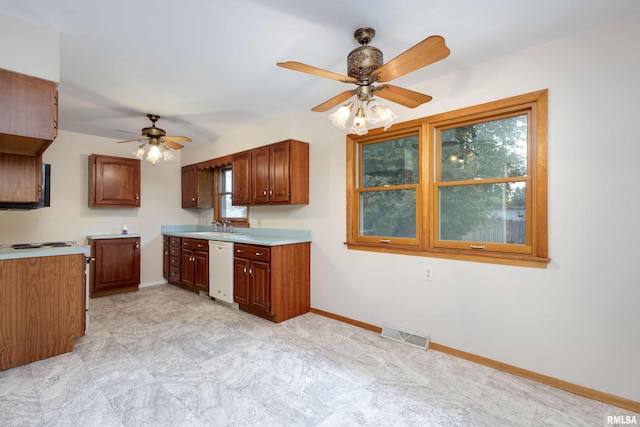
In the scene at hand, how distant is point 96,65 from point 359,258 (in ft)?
9.82

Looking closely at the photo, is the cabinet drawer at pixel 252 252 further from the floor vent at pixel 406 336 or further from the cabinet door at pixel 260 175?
the floor vent at pixel 406 336

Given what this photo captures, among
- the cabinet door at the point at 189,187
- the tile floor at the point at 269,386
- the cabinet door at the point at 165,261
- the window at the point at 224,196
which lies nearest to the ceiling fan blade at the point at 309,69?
the tile floor at the point at 269,386

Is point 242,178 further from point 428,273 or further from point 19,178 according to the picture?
point 428,273

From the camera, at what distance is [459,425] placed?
1.77m

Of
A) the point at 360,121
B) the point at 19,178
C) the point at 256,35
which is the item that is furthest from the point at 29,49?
the point at 360,121

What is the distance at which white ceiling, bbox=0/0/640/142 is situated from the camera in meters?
1.84

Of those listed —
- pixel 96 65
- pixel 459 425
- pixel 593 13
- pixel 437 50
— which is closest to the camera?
pixel 437 50

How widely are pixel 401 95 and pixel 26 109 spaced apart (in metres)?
2.56

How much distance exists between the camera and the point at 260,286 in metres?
3.47

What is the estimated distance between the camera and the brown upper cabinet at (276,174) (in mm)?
3670

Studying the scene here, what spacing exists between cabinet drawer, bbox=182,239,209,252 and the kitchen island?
5.28 feet

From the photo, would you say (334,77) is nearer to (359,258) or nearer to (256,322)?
(359,258)

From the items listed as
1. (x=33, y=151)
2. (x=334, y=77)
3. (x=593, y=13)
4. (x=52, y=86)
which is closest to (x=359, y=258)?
(x=334, y=77)

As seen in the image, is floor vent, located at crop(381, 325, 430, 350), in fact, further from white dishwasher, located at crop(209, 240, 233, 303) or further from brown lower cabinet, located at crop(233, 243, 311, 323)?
white dishwasher, located at crop(209, 240, 233, 303)
